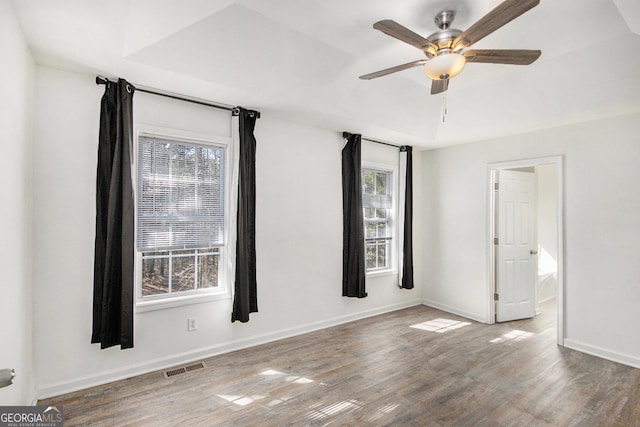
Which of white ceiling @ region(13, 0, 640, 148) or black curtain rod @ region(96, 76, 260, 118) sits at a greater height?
white ceiling @ region(13, 0, 640, 148)

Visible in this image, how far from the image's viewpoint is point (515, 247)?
4.52 m

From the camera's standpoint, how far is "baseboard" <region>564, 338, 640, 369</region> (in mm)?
3164

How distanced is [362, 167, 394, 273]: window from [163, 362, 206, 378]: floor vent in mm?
2605

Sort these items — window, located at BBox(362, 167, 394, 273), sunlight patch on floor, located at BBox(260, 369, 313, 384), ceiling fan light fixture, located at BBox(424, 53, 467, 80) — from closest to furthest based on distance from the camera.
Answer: ceiling fan light fixture, located at BBox(424, 53, 467, 80)
sunlight patch on floor, located at BBox(260, 369, 313, 384)
window, located at BBox(362, 167, 394, 273)

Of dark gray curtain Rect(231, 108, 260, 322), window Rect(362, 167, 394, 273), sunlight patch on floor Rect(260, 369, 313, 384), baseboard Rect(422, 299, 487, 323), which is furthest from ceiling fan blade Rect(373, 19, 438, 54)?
baseboard Rect(422, 299, 487, 323)

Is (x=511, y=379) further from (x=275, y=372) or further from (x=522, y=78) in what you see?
(x=522, y=78)

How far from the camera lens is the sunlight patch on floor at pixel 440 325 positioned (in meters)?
4.14

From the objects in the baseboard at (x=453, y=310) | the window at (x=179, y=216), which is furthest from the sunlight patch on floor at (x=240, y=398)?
the baseboard at (x=453, y=310)

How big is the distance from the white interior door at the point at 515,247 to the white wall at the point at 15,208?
16.4ft

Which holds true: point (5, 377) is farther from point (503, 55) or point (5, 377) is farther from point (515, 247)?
point (515, 247)

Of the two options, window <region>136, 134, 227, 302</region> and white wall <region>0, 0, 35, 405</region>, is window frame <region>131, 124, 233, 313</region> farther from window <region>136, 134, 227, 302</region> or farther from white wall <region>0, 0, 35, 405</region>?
Result: white wall <region>0, 0, 35, 405</region>

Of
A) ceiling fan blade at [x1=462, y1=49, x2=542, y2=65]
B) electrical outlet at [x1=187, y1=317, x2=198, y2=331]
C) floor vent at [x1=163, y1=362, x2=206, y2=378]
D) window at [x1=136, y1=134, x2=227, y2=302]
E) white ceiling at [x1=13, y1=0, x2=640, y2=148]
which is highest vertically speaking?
white ceiling at [x1=13, y1=0, x2=640, y2=148]

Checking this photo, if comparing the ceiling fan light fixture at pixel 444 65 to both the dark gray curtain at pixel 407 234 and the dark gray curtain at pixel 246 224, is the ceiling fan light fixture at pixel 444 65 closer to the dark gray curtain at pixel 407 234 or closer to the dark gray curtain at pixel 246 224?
the dark gray curtain at pixel 246 224

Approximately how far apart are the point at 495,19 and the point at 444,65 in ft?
1.18
